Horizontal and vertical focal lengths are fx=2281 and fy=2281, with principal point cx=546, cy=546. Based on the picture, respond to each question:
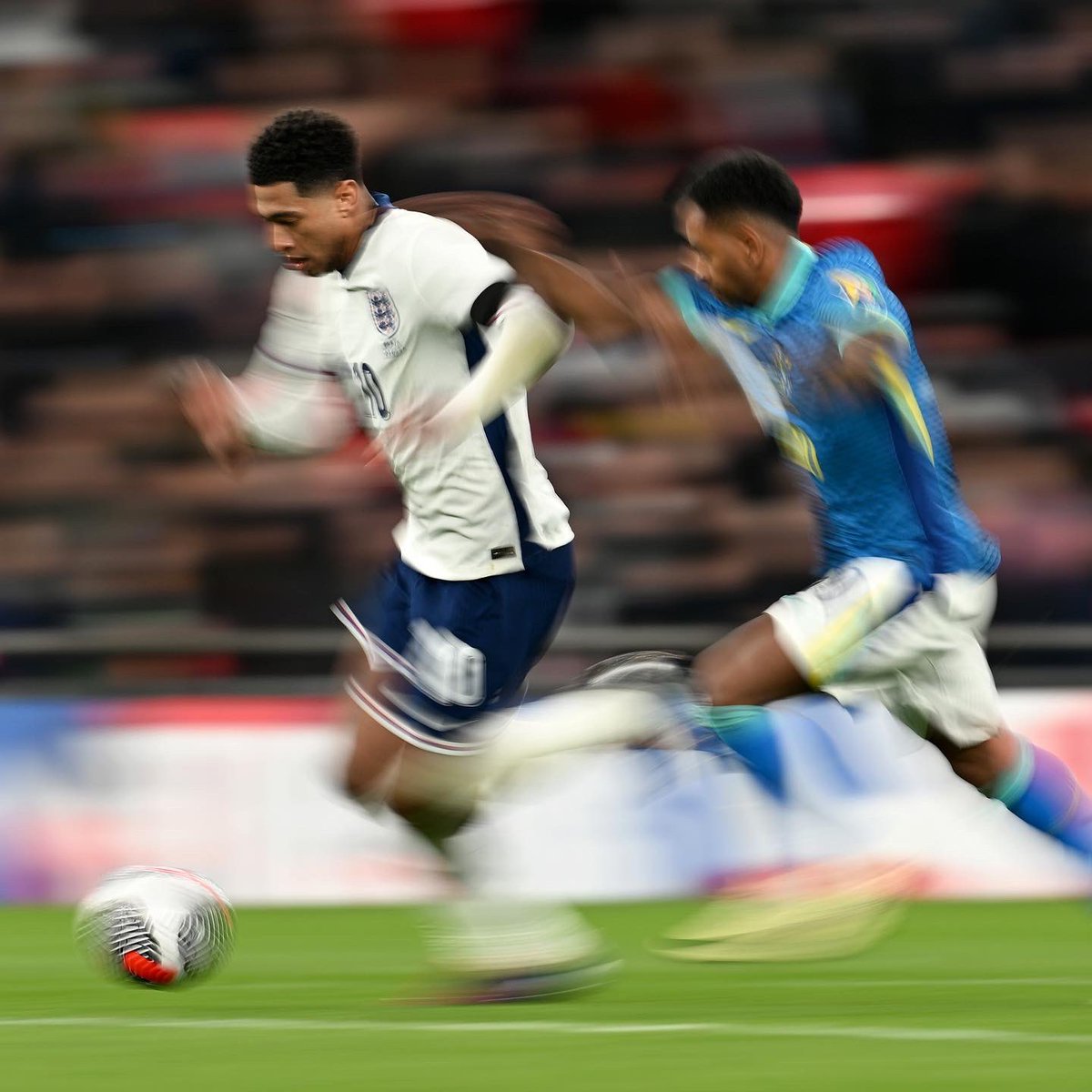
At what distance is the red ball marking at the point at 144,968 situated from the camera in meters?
4.77

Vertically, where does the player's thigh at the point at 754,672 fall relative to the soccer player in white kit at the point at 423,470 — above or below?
below

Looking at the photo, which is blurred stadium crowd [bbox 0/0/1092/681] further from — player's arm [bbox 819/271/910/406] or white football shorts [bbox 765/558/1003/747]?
player's arm [bbox 819/271/910/406]

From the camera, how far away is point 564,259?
15.5ft

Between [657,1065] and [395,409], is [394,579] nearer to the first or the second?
[395,409]

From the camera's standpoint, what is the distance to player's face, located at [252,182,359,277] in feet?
15.5

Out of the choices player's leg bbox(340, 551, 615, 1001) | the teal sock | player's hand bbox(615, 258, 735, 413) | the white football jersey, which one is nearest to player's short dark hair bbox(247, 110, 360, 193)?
the white football jersey

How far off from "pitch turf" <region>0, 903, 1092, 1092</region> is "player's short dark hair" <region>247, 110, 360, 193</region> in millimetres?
1723

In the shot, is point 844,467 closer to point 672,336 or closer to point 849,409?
point 849,409

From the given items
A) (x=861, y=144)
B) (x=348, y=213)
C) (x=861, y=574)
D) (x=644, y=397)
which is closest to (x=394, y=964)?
(x=861, y=574)

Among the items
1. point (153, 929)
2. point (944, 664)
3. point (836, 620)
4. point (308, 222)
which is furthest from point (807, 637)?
point (153, 929)

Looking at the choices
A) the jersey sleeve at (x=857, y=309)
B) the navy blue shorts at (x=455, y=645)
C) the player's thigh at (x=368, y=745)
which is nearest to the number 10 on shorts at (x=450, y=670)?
the navy blue shorts at (x=455, y=645)

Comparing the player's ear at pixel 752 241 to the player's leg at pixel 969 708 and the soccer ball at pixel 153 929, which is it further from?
the soccer ball at pixel 153 929

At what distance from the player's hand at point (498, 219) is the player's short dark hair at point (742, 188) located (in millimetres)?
332

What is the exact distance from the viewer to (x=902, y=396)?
15.8 ft
